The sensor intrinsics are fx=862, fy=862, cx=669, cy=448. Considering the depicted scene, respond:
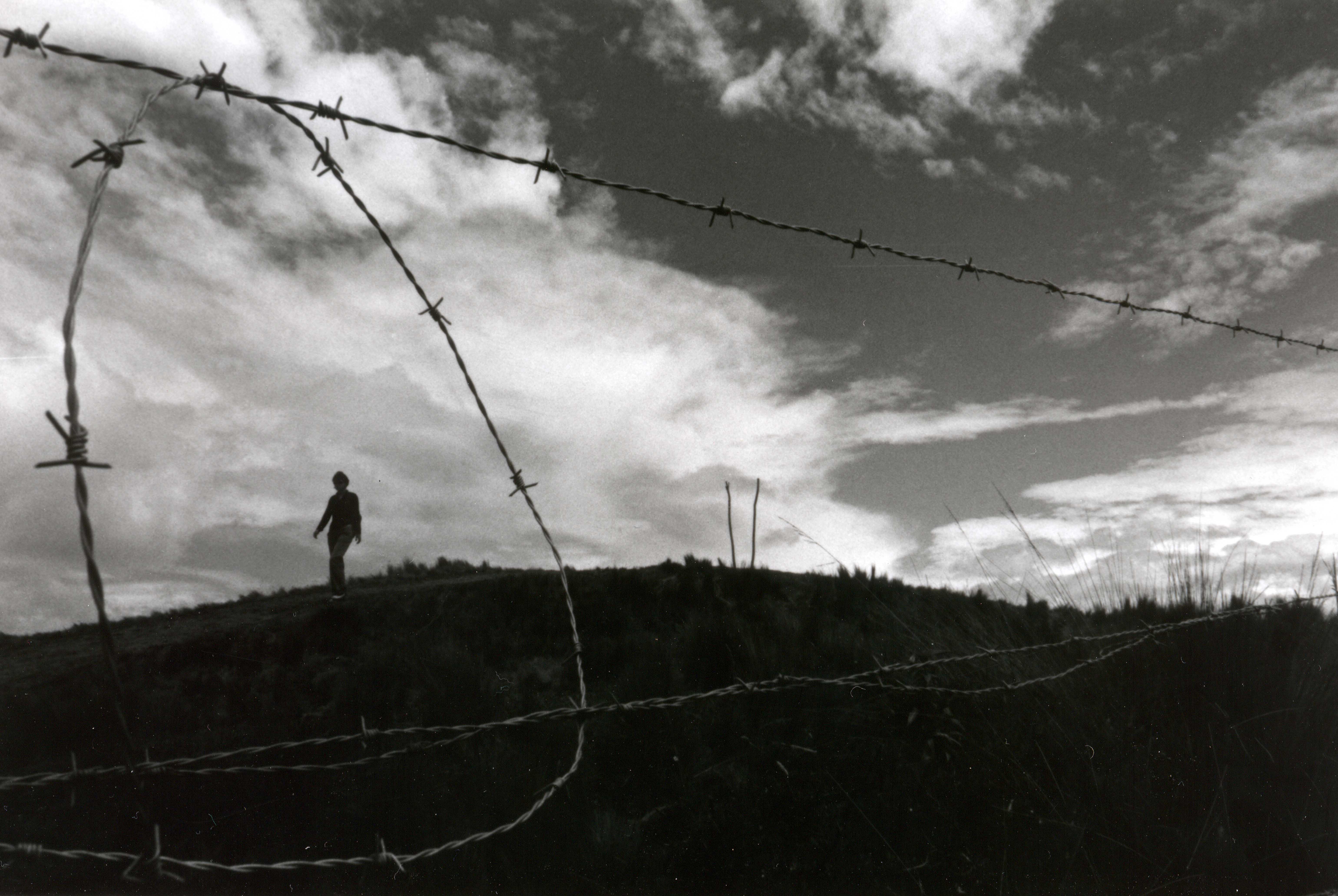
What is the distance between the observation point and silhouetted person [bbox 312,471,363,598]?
463 inches

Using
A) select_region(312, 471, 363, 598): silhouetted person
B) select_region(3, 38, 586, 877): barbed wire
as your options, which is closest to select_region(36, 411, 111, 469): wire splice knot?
select_region(3, 38, 586, 877): barbed wire

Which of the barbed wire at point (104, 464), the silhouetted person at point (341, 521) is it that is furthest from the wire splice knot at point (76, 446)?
the silhouetted person at point (341, 521)

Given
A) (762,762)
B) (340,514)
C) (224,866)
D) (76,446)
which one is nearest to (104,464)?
(76,446)

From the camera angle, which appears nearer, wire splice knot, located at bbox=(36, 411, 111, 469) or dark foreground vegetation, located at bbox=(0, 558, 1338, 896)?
wire splice knot, located at bbox=(36, 411, 111, 469)

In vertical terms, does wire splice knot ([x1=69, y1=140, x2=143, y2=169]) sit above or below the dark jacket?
below

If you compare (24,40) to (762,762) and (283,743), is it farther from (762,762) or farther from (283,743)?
(762,762)

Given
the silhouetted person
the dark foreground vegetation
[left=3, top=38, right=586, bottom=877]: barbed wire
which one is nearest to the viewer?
[left=3, top=38, right=586, bottom=877]: barbed wire

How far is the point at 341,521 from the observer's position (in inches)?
464

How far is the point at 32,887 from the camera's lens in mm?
5879

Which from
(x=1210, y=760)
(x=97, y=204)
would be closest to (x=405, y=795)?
(x=1210, y=760)

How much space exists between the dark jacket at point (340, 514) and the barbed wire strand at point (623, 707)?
9221mm

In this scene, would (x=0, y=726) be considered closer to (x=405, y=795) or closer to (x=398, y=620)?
(x=398, y=620)

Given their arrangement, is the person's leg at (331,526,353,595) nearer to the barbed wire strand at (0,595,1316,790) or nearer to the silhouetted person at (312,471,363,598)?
the silhouetted person at (312,471,363,598)

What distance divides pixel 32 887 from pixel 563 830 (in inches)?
163
